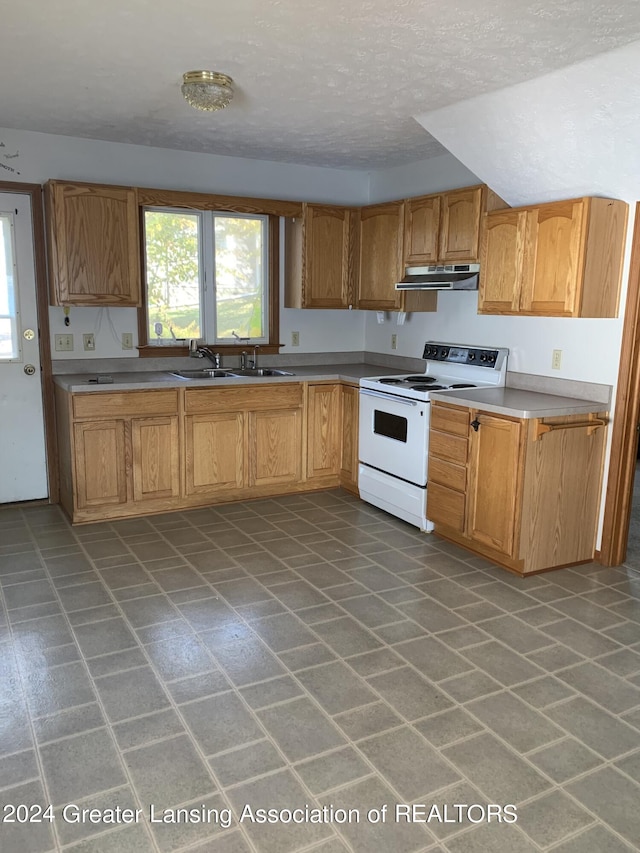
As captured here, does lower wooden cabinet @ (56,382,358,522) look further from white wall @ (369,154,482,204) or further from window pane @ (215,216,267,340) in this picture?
white wall @ (369,154,482,204)

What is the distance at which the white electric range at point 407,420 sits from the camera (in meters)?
4.18

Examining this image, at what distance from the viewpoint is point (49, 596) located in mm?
3268

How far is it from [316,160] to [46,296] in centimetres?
222

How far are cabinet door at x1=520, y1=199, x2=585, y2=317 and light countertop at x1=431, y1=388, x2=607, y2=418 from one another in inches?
18.9

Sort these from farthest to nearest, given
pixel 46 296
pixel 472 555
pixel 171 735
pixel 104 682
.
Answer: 1. pixel 46 296
2. pixel 472 555
3. pixel 104 682
4. pixel 171 735

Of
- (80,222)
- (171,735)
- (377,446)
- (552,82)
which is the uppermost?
(552,82)

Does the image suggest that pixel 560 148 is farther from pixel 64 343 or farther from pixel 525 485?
pixel 64 343

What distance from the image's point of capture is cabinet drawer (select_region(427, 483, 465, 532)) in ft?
12.8

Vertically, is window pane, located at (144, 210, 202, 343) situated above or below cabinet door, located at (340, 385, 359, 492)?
above

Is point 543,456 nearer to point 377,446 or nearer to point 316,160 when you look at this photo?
point 377,446

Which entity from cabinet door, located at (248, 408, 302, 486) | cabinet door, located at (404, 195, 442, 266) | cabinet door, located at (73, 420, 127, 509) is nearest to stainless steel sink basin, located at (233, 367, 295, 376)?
cabinet door, located at (248, 408, 302, 486)

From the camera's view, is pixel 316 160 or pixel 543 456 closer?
pixel 543 456

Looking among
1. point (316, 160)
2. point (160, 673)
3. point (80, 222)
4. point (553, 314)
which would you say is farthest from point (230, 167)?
point (160, 673)

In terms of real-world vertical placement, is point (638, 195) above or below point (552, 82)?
below
